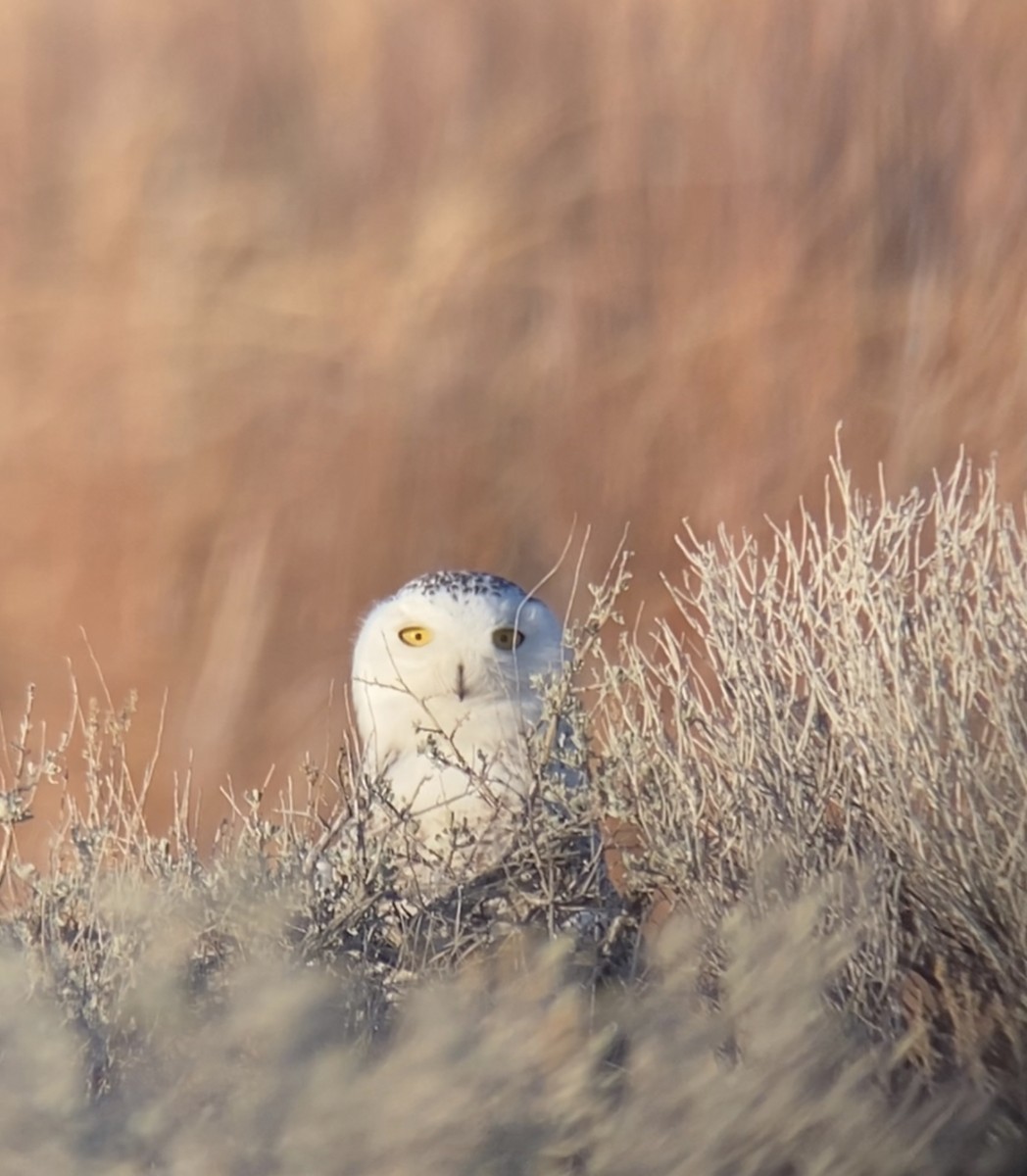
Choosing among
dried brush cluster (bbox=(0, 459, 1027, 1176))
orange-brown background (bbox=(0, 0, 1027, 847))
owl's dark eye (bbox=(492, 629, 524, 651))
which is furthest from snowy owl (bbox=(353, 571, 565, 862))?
orange-brown background (bbox=(0, 0, 1027, 847))

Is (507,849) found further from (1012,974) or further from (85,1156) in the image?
(85,1156)

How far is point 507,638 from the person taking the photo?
362 centimetres

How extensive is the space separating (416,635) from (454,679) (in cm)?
14

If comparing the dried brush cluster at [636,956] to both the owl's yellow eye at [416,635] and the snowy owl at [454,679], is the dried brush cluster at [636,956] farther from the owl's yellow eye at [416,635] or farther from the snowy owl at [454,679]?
the owl's yellow eye at [416,635]

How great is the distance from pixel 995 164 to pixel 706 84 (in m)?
0.84

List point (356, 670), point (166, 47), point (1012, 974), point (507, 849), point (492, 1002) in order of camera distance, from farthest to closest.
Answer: point (166, 47) → point (356, 670) → point (507, 849) → point (1012, 974) → point (492, 1002)

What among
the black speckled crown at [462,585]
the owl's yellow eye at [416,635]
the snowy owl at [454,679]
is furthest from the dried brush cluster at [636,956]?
the black speckled crown at [462,585]

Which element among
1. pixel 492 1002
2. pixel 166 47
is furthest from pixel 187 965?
pixel 166 47

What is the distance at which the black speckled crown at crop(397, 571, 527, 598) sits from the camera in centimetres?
365

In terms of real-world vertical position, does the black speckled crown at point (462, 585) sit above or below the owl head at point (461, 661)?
above

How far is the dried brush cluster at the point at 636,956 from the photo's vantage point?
7.14 ft

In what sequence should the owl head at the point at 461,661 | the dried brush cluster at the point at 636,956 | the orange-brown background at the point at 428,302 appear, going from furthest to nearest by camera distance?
the orange-brown background at the point at 428,302, the owl head at the point at 461,661, the dried brush cluster at the point at 636,956

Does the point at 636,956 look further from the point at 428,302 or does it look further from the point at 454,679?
the point at 428,302

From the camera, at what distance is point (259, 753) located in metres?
5.13
